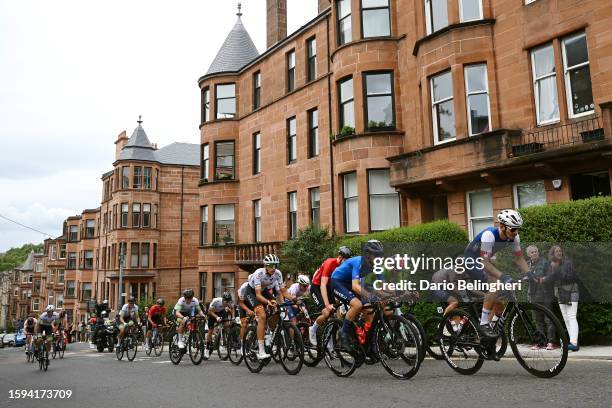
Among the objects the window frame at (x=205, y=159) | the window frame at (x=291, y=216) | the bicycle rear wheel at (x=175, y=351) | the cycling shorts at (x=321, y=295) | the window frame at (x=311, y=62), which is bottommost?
the bicycle rear wheel at (x=175, y=351)

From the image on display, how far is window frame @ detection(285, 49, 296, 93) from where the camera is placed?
2699 cm

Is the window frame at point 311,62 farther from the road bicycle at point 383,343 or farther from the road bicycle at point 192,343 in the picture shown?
the road bicycle at point 383,343

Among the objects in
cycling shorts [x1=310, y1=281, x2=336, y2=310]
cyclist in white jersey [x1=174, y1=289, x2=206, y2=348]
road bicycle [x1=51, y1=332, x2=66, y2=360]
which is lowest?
road bicycle [x1=51, y1=332, x2=66, y2=360]

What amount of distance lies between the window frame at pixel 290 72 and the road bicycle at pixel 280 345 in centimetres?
1837

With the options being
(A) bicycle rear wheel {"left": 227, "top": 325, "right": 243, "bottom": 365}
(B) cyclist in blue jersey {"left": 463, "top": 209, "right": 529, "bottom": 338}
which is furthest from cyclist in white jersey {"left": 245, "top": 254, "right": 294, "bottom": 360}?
(B) cyclist in blue jersey {"left": 463, "top": 209, "right": 529, "bottom": 338}

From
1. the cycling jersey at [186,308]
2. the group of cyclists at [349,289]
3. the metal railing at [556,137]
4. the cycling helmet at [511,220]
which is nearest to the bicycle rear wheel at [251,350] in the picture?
the group of cyclists at [349,289]

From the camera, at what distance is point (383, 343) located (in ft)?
26.1

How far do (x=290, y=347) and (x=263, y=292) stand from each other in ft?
4.89

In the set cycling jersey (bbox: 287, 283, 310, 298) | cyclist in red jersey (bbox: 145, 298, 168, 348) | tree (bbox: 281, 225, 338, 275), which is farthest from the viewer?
tree (bbox: 281, 225, 338, 275)

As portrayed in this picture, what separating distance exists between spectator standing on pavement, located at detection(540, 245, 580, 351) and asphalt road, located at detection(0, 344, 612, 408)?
4.24 feet

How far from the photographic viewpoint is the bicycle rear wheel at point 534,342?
22.3ft

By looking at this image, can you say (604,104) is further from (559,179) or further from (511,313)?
(511,313)

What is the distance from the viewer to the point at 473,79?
17.1 metres

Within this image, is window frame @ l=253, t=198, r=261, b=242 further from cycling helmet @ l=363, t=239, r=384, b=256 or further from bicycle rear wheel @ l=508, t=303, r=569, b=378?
bicycle rear wheel @ l=508, t=303, r=569, b=378
